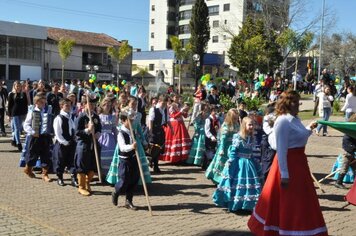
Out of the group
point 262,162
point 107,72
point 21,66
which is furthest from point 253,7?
point 262,162

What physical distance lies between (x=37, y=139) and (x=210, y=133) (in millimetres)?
3902

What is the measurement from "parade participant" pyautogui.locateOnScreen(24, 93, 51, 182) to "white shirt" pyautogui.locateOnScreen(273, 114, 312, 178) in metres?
6.03

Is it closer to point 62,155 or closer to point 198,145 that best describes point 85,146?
point 62,155

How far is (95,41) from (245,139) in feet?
197

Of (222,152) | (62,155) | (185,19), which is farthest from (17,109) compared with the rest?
(185,19)

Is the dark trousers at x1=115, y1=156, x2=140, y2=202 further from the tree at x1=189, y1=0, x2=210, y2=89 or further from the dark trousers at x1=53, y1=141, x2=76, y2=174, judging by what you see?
the tree at x1=189, y1=0, x2=210, y2=89

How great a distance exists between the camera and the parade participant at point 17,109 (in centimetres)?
1418

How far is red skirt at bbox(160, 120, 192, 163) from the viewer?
482 inches

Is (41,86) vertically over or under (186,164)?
over

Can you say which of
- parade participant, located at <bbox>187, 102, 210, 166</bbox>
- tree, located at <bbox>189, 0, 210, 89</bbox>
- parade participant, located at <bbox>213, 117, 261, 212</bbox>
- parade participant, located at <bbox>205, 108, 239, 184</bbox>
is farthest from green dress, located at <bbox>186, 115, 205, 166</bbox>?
tree, located at <bbox>189, 0, 210, 89</bbox>

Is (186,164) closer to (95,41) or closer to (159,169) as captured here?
(159,169)

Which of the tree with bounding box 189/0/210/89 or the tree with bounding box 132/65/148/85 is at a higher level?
the tree with bounding box 189/0/210/89

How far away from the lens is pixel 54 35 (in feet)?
204

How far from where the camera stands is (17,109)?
47.2ft
